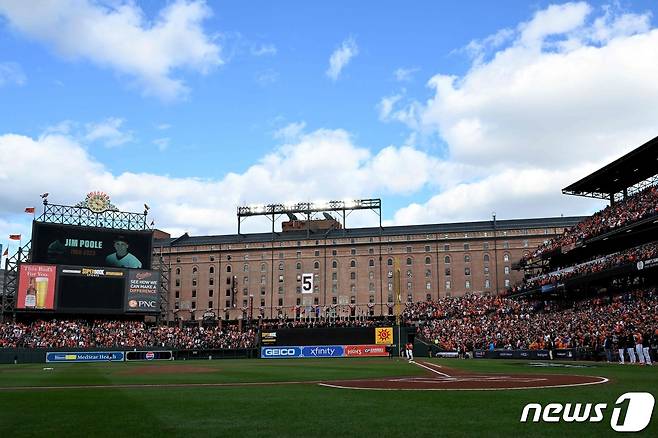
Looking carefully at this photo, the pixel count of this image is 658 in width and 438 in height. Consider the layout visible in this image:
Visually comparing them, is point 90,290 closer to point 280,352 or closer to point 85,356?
point 85,356

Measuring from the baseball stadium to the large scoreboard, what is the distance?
0.66ft

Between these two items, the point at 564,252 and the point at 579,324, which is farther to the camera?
the point at 564,252

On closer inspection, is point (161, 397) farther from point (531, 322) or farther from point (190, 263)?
point (190, 263)

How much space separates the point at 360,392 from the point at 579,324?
36991 millimetres

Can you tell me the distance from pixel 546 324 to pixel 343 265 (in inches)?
2648

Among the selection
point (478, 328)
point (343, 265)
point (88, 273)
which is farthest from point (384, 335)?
point (343, 265)

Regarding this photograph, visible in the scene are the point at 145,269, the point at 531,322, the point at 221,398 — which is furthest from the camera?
the point at 145,269

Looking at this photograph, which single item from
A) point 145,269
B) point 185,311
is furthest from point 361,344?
point 185,311

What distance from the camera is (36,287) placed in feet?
240

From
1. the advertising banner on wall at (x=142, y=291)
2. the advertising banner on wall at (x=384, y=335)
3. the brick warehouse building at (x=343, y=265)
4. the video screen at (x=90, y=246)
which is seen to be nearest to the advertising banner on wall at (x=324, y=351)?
the advertising banner on wall at (x=384, y=335)

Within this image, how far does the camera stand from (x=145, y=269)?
80250 millimetres

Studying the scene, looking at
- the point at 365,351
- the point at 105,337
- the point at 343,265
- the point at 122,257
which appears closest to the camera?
the point at 365,351

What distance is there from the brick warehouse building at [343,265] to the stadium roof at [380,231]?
0.61 feet

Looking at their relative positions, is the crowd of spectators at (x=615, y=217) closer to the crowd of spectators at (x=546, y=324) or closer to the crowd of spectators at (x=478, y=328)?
the crowd of spectators at (x=478, y=328)
